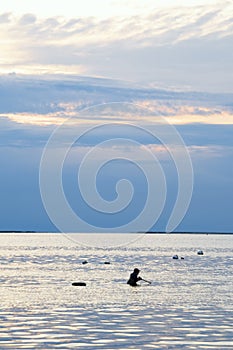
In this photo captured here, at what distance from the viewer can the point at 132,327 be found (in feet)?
165

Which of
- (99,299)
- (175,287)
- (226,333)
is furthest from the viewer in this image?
(175,287)

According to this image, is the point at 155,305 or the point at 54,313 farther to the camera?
the point at 155,305

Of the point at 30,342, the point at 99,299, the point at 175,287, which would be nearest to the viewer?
the point at 30,342

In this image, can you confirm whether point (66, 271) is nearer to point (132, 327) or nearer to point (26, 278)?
point (26, 278)

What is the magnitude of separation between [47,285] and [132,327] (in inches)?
1298

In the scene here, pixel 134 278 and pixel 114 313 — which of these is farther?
pixel 134 278

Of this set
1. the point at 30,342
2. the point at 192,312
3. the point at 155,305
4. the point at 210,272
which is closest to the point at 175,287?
the point at 155,305

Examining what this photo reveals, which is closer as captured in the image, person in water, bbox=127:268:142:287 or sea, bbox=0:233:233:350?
sea, bbox=0:233:233:350

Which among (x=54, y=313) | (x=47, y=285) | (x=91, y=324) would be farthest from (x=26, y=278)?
(x=91, y=324)

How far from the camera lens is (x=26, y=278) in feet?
304

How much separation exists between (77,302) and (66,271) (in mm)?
44257

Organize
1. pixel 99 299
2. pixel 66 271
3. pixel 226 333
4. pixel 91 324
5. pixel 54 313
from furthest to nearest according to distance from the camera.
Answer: pixel 66 271, pixel 99 299, pixel 54 313, pixel 91 324, pixel 226 333

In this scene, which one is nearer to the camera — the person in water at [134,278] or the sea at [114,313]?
the sea at [114,313]

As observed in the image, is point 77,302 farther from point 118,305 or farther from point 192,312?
point 192,312
